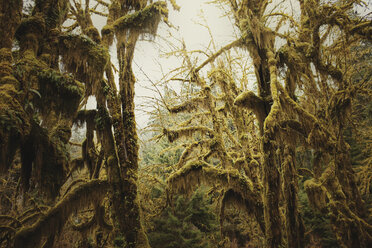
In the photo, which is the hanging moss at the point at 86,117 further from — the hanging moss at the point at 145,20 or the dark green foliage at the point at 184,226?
the dark green foliage at the point at 184,226

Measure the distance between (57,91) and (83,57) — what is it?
1574 millimetres

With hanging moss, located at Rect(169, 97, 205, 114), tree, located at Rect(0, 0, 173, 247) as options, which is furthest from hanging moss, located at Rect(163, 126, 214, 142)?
tree, located at Rect(0, 0, 173, 247)

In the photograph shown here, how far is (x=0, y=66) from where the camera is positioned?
2447 millimetres

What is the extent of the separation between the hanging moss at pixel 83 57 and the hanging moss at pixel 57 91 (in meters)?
1.11

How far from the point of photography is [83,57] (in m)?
4.06

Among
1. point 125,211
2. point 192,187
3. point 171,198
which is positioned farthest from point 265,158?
point 125,211

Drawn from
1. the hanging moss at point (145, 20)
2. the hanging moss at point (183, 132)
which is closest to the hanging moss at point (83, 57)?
the hanging moss at point (145, 20)

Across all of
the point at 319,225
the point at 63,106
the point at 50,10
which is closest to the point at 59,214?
the point at 63,106

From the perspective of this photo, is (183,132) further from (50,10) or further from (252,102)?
(50,10)

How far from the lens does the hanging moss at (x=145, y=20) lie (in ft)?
18.8

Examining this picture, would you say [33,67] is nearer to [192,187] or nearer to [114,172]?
[114,172]

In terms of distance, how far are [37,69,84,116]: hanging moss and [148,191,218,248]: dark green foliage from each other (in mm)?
9732

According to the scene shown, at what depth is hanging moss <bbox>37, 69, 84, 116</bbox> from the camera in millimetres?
2744

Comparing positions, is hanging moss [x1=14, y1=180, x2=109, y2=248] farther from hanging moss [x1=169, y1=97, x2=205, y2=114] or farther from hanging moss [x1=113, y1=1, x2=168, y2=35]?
hanging moss [x1=113, y1=1, x2=168, y2=35]
